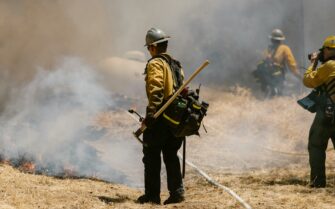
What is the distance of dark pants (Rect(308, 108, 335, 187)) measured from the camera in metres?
6.36

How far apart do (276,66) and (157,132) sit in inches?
327

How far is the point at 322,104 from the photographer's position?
20.8ft

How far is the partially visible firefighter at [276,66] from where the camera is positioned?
1322cm

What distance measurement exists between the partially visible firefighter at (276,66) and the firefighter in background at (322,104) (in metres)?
6.87

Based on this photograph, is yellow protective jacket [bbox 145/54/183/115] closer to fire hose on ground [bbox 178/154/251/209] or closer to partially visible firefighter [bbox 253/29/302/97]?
fire hose on ground [bbox 178/154/251/209]

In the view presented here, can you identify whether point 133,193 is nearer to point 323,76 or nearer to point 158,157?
point 158,157

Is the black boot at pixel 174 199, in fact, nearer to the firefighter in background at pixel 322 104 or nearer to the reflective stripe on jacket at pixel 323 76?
the firefighter in background at pixel 322 104

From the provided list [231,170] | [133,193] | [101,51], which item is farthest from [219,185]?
[101,51]

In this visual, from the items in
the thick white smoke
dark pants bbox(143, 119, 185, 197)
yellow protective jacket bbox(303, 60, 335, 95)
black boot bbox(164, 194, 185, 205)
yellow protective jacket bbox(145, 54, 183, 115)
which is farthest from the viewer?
the thick white smoke

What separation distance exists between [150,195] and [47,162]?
93.4 inches

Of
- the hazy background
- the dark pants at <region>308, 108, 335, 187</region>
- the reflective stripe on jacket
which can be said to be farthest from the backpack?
the hazy background

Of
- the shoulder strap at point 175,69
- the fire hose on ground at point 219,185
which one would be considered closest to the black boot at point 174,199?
the fire hose on ground at point 219,185

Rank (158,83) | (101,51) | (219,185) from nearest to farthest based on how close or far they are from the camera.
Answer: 1. (158,83)
2. (219,185)
3. (101,51)

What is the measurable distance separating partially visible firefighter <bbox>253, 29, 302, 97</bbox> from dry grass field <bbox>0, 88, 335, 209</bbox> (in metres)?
0.50
